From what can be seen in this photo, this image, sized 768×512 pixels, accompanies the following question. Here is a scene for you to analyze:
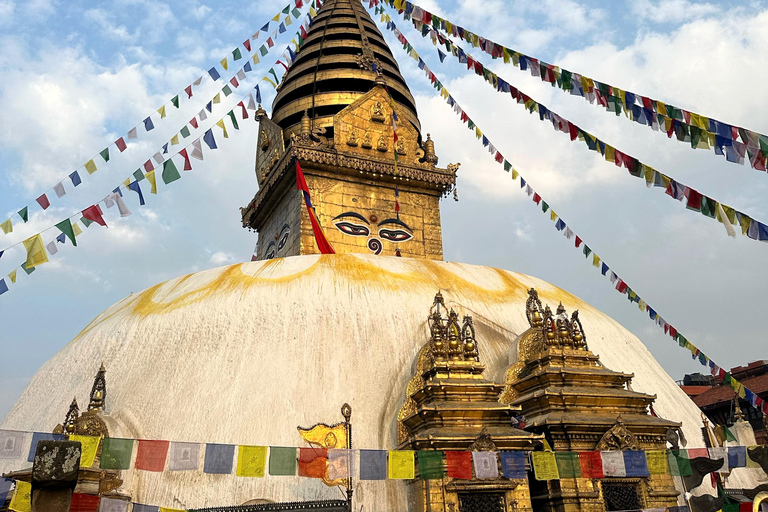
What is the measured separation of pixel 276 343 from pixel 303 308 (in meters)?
0.88

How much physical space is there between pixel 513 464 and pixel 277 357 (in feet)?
13.9

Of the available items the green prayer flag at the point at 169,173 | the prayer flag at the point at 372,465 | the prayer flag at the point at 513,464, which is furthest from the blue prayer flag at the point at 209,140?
the prayer flag at the point at 513,464

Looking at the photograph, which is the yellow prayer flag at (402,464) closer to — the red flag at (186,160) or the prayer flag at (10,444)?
the prayer flag at (10,444)

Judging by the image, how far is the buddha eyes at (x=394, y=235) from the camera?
18266mm

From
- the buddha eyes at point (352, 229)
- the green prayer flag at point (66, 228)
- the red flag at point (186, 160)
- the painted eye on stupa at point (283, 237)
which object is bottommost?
the green prayer flag at point (66, 228)

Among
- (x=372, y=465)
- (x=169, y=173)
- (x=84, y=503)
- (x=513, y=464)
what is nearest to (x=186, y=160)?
(x=169, y=173)

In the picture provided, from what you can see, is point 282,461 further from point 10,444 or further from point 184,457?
point 10,444

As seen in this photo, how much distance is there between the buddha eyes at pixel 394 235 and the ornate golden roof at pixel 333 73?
14.2ft

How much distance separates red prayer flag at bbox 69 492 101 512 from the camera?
296 inches

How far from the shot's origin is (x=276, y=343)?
33.1 ft

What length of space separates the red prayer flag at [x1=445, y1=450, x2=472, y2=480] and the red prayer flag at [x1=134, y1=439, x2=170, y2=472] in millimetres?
3654

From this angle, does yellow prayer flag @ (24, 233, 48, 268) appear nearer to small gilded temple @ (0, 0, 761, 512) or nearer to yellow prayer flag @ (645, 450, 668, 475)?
small gilded temple @ (0, 0, 761, 512)

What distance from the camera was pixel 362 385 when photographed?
379 inches

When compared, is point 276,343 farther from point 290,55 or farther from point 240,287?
point 290,55
